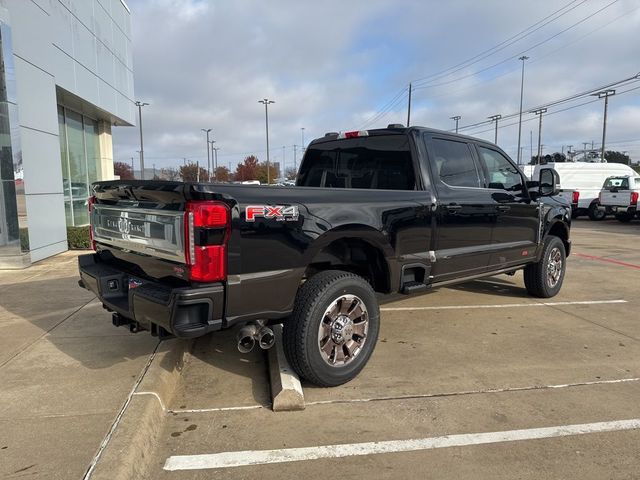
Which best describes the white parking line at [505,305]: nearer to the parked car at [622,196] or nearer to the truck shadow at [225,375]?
the truck shadow at [225,375]

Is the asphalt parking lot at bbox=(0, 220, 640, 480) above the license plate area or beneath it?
beneath

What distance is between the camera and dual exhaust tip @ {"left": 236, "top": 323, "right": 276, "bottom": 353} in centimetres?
335

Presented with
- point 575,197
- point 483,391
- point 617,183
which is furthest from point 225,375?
point 575,197

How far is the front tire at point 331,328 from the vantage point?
3520 millimetres

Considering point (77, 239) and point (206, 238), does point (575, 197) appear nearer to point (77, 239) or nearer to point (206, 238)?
point (77, 239)

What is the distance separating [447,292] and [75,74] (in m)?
10.2

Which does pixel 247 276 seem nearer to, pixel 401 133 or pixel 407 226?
pixel 407 226

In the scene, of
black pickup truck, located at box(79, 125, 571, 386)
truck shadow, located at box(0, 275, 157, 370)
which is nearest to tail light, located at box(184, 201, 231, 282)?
black pickup truck, located at box(79, 125, 571, 386)

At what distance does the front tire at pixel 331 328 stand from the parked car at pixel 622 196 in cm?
2046

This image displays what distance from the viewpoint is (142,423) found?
306cm

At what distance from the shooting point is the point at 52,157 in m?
9.98

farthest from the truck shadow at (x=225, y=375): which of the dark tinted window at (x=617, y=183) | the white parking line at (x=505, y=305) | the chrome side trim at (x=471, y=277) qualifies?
the dark tinted window at (x=617, y=183)

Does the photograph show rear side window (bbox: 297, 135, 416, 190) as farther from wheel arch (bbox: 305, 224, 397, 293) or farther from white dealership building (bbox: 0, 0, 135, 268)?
white dealership building (bbox: 0, 0, 135, 268)

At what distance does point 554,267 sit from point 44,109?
9.66 m
